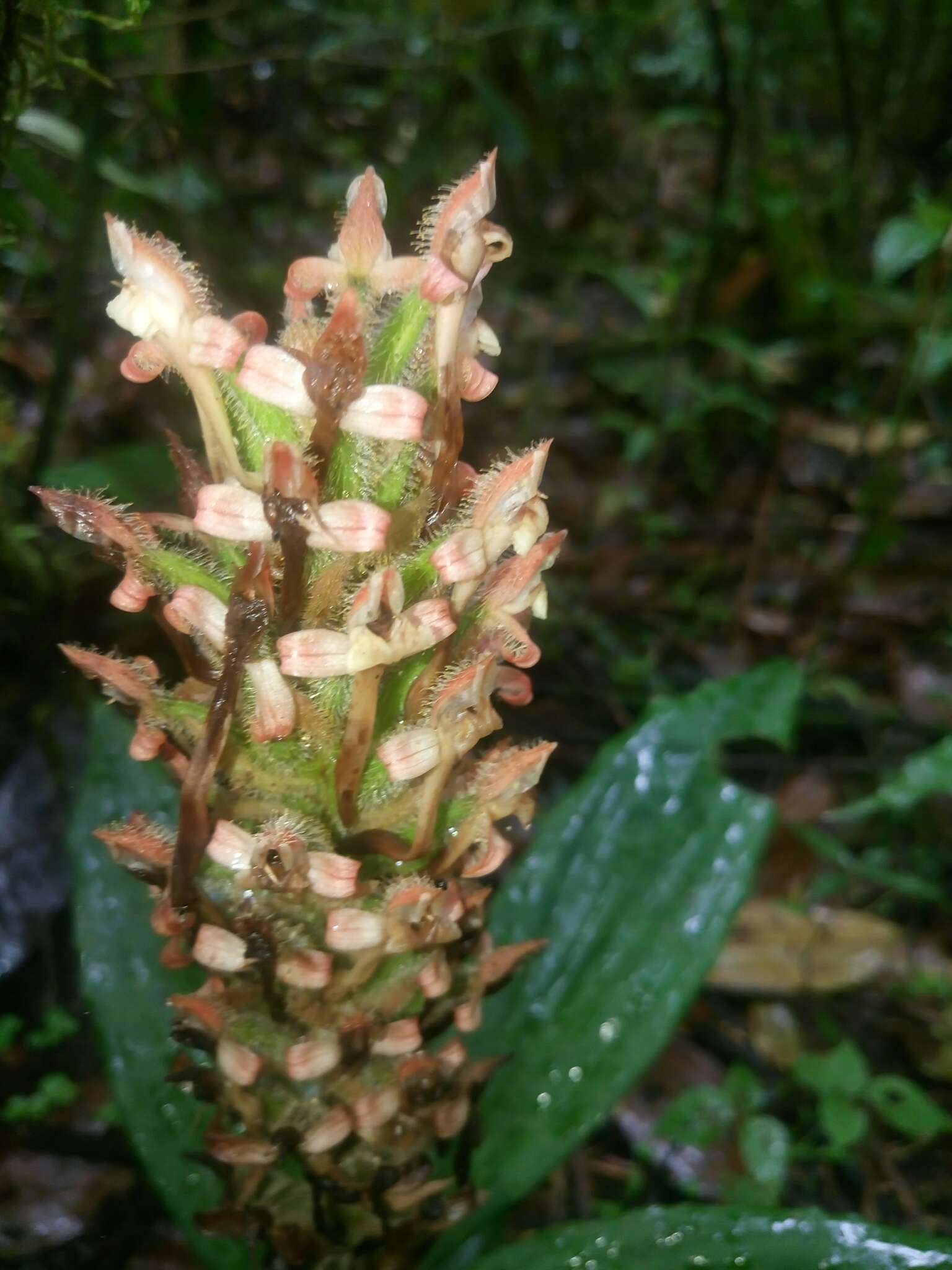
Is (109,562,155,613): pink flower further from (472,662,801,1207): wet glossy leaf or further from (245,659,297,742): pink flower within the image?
(472,662,801,1207): wet glossy leaf

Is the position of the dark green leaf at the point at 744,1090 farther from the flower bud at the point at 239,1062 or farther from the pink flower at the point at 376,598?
the pink flower at the point at 376,598

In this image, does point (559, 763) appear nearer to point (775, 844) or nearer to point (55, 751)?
point (775, 844)

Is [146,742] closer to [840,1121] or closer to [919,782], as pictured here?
[919,782]

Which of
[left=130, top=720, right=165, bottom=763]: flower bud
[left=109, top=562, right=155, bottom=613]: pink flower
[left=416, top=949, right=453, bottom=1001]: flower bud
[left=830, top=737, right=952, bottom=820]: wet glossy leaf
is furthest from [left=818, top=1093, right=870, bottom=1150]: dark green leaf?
[left=109, top=562, right=155, bottom=613]: pink flower

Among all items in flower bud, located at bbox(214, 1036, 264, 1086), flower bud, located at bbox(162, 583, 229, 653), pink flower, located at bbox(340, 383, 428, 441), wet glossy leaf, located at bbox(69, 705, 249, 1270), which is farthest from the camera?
wet glossy leaf, located at bbox(69, 705, 249, 1270)

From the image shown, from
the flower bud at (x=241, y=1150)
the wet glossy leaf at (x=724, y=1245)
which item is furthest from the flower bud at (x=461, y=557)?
the wet glossy leaf at (x=724, y=1245)

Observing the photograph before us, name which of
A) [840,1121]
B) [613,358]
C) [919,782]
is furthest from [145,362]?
[613,358]

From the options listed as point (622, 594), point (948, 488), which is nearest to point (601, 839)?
point (622, 594)

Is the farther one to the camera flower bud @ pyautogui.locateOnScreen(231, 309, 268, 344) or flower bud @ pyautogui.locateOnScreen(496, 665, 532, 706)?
flower bud @ pyautogui.locateOnScreen(496, 665, 532, 706)
